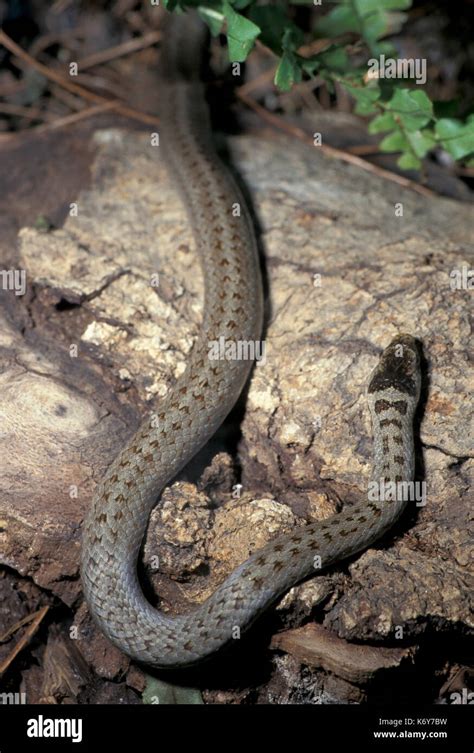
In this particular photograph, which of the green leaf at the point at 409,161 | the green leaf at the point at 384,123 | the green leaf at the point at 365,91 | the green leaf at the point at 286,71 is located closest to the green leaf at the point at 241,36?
the green leaf at the point at 286,71

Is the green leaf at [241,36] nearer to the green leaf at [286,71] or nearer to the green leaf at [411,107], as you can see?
the green leaf at [286,71]

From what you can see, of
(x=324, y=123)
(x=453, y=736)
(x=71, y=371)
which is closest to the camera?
(x=453, y=736)

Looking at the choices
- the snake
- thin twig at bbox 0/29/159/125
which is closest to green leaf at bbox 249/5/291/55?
the snake

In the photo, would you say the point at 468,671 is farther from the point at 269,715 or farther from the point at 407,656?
the point at 269,715

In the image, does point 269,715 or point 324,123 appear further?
point 324,123

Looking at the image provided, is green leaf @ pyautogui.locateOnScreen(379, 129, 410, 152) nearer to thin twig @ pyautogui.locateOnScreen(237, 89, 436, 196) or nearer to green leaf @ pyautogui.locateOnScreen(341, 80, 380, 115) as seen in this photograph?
green leaf @ pyautogui.locateOnScreen(341, 80, 380, 115)

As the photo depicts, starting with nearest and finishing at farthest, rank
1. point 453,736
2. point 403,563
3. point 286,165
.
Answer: point 453,736
point 403,563
point 286,165

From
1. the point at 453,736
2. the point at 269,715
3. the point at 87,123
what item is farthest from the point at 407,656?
the point at 87,123
